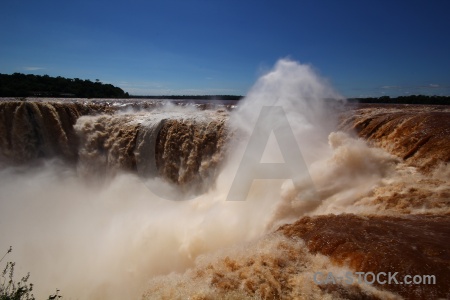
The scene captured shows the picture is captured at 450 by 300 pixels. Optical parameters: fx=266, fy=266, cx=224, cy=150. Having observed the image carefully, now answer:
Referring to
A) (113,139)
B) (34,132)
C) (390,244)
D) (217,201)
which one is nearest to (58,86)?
(34,132)

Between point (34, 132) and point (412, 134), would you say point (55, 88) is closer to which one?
point (34, 132)

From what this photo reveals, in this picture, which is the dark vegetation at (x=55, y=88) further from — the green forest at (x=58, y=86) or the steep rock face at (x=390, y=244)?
the steep rock face at (x=390, y=244)

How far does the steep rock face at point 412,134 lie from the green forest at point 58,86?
125ft

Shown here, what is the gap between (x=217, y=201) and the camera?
10648 mm

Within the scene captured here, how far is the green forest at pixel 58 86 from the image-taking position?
36.2 m

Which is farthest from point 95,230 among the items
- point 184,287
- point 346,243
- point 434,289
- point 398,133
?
point 398,133

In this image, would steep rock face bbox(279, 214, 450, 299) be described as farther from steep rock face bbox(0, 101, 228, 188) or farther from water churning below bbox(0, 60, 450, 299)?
steep rock face bbox(0, 101, 228, 188)

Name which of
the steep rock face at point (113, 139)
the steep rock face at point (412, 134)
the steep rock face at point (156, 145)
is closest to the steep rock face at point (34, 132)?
the steep rock face at point (113, 139)

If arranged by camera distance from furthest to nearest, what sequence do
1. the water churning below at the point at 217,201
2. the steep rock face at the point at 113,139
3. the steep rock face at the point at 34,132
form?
the steep rock face at the point at 34,132, the steep rock face at the point at 113,139, the water churning below at the point at 217,201

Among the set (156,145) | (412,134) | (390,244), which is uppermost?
(412,134)

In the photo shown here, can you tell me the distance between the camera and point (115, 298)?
663 cm

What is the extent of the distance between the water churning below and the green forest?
24.2m

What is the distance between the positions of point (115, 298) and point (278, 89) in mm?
11173

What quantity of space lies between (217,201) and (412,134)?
280 inches
